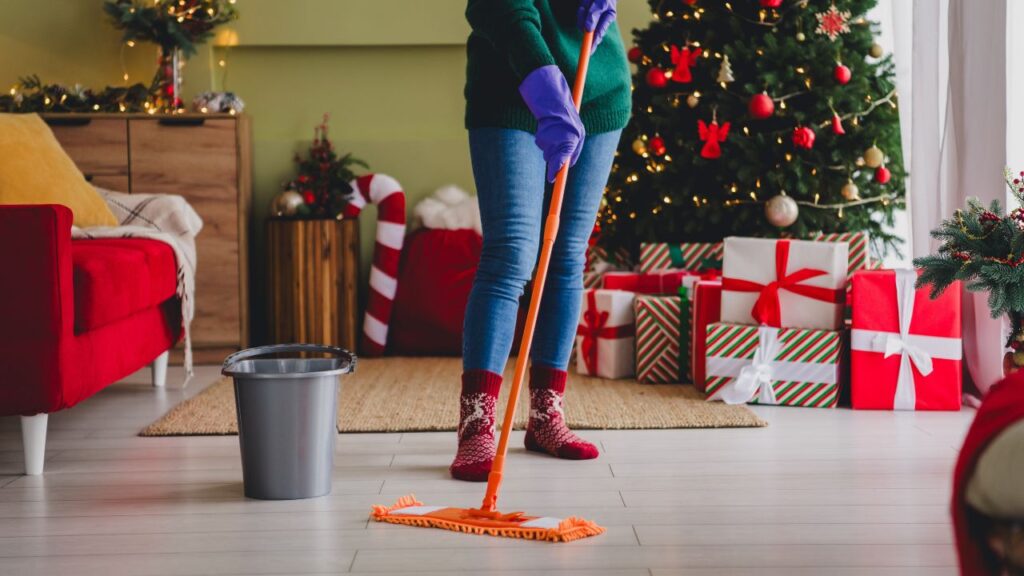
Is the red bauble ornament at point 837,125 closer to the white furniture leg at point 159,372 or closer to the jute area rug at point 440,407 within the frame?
the jute area rug at point 440,407

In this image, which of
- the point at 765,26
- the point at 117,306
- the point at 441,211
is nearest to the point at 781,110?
the point at 765,26

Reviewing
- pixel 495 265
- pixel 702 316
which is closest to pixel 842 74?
pixel 702 316

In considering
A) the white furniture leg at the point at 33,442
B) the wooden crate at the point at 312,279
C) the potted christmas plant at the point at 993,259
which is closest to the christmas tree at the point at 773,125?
the potted christmas plant at the point at 993,259

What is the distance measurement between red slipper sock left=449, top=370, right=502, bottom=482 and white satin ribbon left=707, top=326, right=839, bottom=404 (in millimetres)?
1012

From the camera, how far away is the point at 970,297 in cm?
274

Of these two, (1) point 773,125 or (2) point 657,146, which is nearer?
(1) point 773,125

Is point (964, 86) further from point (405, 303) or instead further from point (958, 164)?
point (405, 303)

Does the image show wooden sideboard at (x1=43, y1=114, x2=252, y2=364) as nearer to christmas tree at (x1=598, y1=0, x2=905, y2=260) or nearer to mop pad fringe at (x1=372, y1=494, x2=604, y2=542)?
christmas tree at (x1=598, y1=0, x2=905, y2=260)

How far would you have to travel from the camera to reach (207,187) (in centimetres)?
376

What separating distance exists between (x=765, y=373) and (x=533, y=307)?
4.07ft

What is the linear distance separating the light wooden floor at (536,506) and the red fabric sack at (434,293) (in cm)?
157

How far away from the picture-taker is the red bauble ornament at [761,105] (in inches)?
125

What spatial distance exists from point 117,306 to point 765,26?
2194 mm

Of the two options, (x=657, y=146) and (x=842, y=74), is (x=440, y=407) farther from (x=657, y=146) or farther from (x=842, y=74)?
(x=842, y=74)
